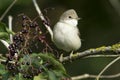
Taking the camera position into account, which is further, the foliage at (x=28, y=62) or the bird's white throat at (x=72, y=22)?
the bird's white throat at (x=72, y=22)

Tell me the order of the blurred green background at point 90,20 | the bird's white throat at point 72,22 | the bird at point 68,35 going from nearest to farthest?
the bird at point 68,35 < the bird's white throat at point 72,22 < the blurred green background at point 90,20

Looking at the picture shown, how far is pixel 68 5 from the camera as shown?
10.5 meters

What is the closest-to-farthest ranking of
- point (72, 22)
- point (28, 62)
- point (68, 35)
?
point (28, 62) → point (68, 35) → point (72, 22)

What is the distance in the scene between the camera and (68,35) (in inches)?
262

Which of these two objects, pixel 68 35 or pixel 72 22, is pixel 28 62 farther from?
pixel 72 22

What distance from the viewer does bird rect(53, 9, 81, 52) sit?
21.2 feet

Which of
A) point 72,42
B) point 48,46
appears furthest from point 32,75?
point 72,42

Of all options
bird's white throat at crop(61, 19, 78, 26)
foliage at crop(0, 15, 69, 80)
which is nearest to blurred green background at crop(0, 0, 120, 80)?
bird's white throat at crop(61, 19, 78, 26)

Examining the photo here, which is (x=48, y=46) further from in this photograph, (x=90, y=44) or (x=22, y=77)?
(x=90, y=44)

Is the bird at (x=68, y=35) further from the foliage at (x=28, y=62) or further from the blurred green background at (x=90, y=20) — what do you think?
the blurred green background at (x=90, y=20)

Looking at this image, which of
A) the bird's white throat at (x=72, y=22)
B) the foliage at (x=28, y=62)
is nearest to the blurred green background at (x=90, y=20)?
the bird's white throat at (x=72, y=22)

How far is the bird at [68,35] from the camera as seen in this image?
6.47 m

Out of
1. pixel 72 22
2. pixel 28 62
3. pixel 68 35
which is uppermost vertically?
pixel 72 22

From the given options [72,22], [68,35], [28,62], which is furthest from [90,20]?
[28,62]
